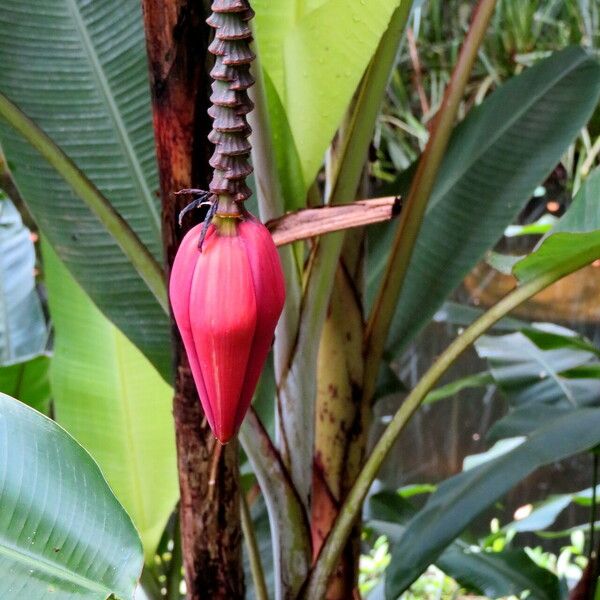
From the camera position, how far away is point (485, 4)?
0.51m

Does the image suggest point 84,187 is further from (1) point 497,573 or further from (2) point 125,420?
(1) point 497,573

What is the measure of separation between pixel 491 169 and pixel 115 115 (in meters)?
0.33

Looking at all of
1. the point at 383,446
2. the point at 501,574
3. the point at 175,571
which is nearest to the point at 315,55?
the point at 383,446

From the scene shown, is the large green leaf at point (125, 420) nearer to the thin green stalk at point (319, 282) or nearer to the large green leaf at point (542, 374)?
the thin green stalk at point (319, 282)

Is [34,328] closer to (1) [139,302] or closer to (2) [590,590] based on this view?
(1) [139,302]

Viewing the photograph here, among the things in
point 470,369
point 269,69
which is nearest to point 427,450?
point 470,369

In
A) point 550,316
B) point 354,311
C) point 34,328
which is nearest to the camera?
point 354,311

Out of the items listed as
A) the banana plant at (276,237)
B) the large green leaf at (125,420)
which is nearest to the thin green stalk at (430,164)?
the banana plant at (276,237)

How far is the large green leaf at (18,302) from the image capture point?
0.86 m

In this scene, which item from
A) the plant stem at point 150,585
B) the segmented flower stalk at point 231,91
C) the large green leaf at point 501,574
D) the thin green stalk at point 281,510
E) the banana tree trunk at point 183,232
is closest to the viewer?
the segmented flower stalk at point 231,91

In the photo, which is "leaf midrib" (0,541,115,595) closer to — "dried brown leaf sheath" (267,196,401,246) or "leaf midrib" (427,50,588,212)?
"dried brown leaf sheath" (267,196,401,246)

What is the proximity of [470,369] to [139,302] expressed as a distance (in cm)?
218

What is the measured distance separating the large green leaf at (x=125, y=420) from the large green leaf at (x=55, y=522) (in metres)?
0.31

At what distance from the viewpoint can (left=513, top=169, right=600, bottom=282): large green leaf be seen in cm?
40
